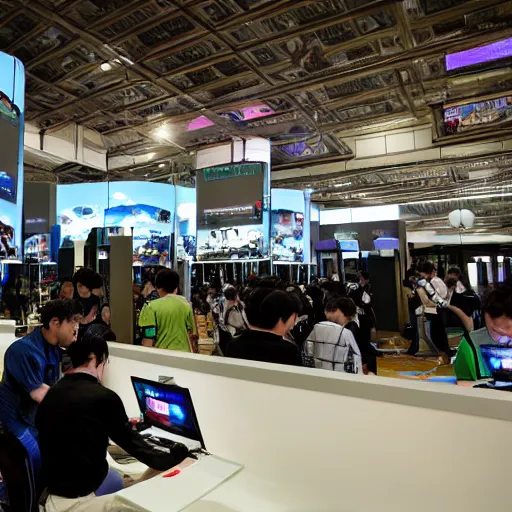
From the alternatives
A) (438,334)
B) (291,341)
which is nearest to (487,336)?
(291,341)

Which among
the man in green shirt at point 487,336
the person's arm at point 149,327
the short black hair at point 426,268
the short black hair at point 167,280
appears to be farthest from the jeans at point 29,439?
the short black hair at point 426,268

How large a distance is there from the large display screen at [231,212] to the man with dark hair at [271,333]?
16.0 feet

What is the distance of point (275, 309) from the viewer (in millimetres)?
2443

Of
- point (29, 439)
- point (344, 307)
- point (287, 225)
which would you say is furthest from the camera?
point (287, 225)

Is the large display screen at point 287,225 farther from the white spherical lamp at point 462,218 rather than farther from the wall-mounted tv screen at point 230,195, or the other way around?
the white spherical lamp at point 462,218

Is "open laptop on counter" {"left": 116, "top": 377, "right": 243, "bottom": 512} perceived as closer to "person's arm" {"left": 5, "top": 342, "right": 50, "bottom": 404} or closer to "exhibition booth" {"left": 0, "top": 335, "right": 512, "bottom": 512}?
"exhibition booth" {"left": 0, "top": 335, "right": 512, "bottom": 512}

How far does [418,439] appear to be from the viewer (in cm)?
176

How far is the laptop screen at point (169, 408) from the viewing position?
6.59ft

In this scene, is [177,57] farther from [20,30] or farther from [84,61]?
[20,30]

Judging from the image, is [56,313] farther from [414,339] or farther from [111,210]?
[414,339]

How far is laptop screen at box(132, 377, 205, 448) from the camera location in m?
2.01

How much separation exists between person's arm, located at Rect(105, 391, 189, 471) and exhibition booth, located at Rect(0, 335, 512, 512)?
30 cm

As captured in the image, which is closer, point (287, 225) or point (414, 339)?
point (414, 339)

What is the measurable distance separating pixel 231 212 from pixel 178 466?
6055 millimetres
